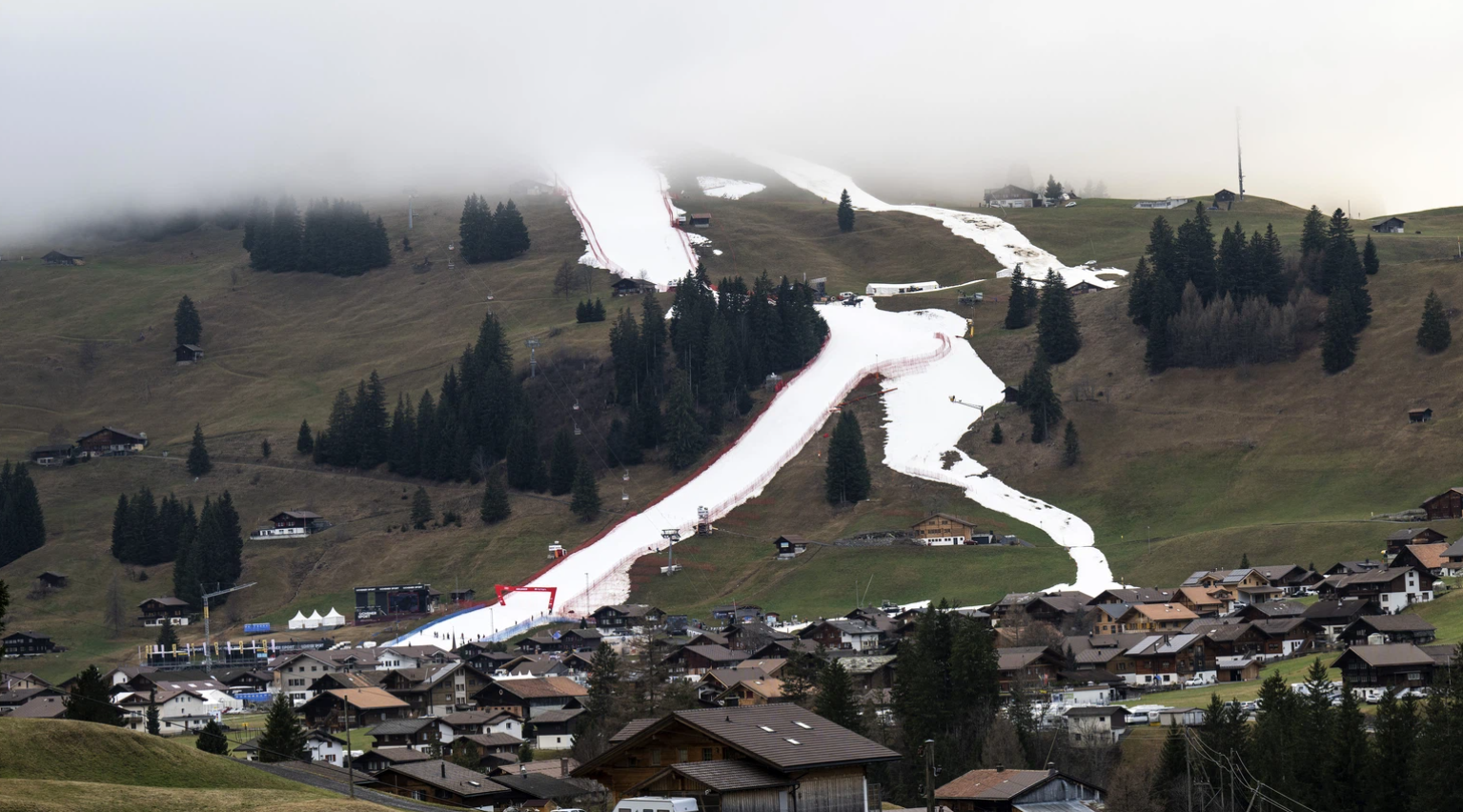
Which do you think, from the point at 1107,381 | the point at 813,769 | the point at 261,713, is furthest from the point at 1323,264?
the point at 813,769

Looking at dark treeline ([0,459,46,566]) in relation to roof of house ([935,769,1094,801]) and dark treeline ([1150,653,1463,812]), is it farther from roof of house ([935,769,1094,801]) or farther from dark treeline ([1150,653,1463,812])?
dark treeline ([1150,653,1463,812])

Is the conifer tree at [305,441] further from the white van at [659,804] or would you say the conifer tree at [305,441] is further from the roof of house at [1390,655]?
the white van at [659,804]

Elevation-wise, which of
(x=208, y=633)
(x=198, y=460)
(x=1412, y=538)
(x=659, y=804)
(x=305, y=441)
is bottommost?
(x=208, y=633)

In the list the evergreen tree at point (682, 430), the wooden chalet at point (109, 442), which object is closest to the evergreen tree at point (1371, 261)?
the evergreen tree at point (682, 430)

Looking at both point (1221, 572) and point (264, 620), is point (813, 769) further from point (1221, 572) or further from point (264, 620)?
point (264, 620)

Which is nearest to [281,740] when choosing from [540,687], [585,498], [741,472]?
[540,687]

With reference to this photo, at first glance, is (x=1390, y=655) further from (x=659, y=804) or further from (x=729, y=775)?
(x=659, y=804)

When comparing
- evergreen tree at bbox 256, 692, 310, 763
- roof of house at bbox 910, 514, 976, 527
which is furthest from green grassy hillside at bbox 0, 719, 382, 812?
roof of house at bbox 910, 514, 976, 527
